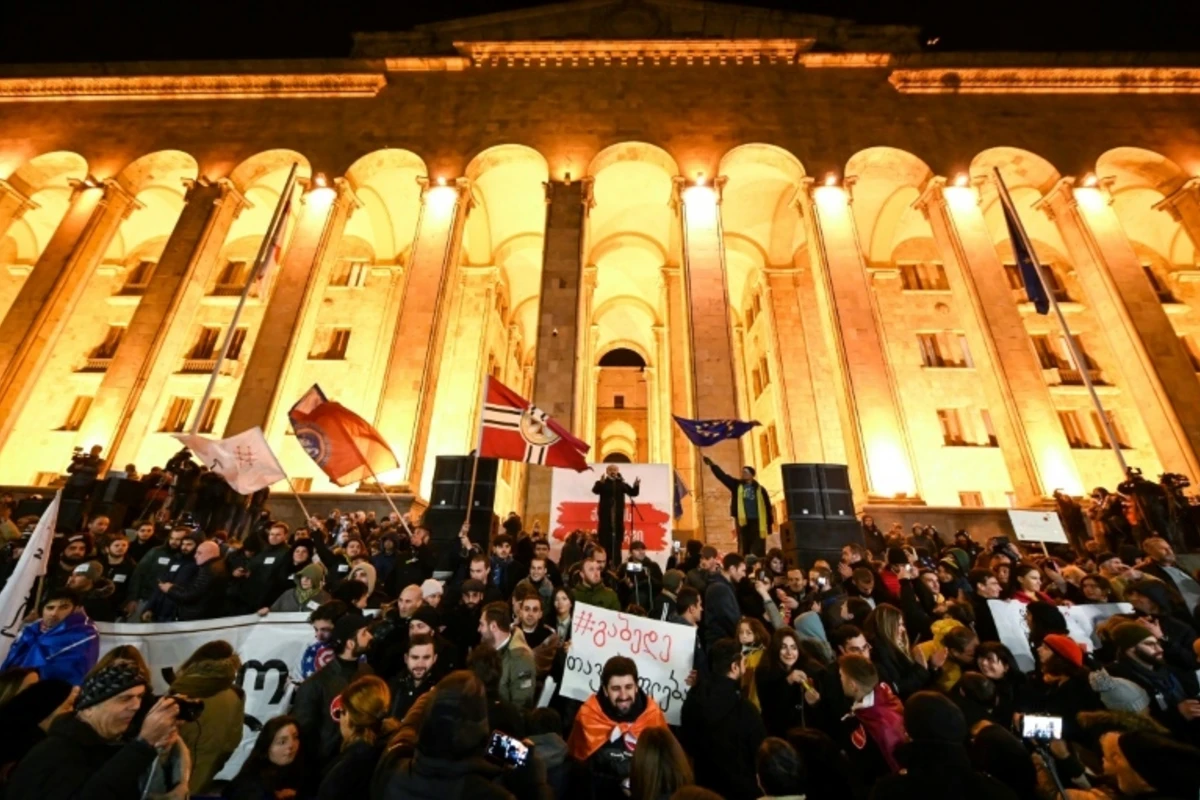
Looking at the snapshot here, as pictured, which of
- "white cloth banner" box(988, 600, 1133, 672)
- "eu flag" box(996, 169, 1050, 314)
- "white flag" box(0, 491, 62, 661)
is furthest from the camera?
"eu flag" box(996, 169, 1050, 314)

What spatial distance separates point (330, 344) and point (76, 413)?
9.75 meters

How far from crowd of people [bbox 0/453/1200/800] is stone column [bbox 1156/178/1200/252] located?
19.4 metres

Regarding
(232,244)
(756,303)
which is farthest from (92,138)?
(756,303)

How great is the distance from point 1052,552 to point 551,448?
11929 millimetres

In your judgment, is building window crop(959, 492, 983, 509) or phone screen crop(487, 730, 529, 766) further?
building window crop(959, 492, 983, 509)

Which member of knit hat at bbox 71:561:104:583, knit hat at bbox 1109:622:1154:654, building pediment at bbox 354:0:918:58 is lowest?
knit hat at bbox 1109:622:1154:654

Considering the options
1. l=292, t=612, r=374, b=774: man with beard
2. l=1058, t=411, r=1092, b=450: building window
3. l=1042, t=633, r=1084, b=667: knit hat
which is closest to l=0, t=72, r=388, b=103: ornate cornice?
l=292, t=612, r=374, b=774: man with beard

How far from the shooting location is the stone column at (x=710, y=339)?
50.1ft

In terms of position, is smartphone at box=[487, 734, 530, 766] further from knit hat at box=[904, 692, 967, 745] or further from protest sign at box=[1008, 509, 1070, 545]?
protest sign at box=[1008, 509, 1070, 545]

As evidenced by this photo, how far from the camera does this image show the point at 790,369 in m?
23.7

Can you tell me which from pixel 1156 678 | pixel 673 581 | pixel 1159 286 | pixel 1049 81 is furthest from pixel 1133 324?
pixel 673 581

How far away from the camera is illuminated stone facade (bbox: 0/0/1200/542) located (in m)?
17.4

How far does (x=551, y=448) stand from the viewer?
10.6 metres

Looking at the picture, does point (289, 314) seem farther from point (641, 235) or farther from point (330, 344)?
point (641, 235)
